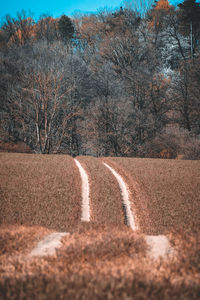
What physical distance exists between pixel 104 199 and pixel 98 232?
2.57 metres

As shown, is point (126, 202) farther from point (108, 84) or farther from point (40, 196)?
point (108, 84)

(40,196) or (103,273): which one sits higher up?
(103,273)

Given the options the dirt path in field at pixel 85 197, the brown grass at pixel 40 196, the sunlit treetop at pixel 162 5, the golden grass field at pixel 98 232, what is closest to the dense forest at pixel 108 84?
the sunlit treetop at pixel 162 5

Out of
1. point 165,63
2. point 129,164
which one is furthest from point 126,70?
point 129,164

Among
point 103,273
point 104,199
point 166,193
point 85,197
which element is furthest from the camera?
point 166,193

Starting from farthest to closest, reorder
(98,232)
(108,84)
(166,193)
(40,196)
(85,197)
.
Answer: (108,84) < (166,193) < (85,197) < (40,196) < (98,232)

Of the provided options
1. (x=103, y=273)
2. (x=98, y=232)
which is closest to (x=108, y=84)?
(x=98, y=232)

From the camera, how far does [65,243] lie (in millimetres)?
2986

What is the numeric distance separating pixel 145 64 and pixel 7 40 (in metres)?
32.9

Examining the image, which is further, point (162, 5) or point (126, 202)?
point (162, 5)

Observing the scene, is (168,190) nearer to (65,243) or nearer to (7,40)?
(65,243)

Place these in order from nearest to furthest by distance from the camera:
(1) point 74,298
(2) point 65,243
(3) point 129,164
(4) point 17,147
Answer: (1) point 74,298 → (2) point 65,243 → (3) point 129,164 → (4) point 17,147

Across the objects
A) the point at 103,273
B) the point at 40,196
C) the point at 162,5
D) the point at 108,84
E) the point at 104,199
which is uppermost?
the point at 162,5

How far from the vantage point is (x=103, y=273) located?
6.30 feet
